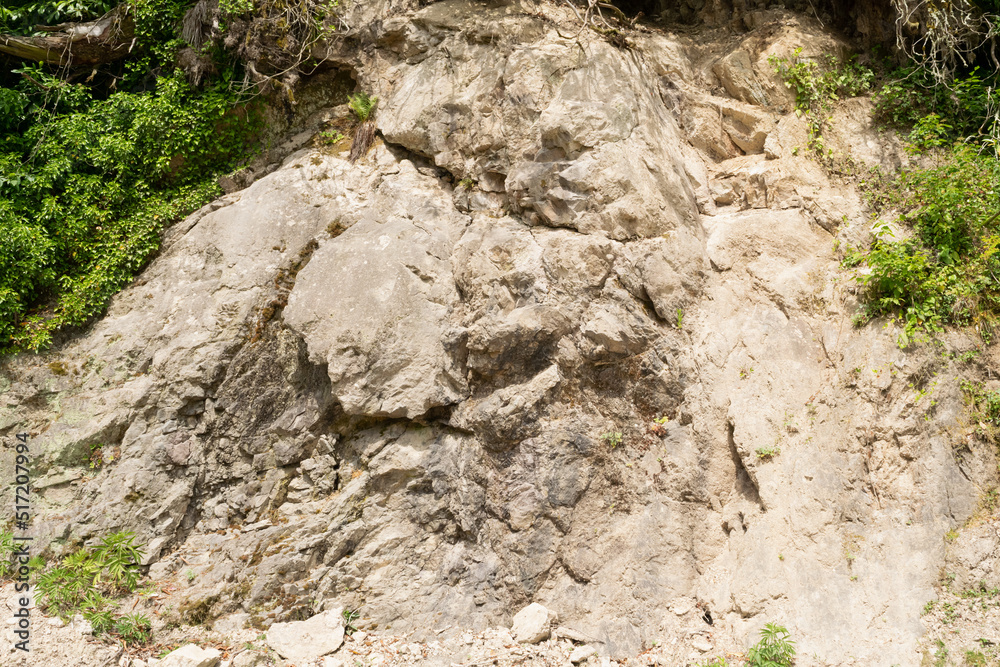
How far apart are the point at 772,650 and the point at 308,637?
3623 mm

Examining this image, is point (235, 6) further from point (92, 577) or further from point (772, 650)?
point (772, 650)

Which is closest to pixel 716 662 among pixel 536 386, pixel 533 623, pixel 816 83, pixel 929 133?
pixel 533 623

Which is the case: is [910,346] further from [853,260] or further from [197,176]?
[197,176]

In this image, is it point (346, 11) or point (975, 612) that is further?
point (346, 11)

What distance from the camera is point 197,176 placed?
737 centimetres

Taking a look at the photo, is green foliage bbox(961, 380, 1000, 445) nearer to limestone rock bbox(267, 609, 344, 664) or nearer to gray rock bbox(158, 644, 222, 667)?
limestone rock bbox(267, 609, 344, 664)

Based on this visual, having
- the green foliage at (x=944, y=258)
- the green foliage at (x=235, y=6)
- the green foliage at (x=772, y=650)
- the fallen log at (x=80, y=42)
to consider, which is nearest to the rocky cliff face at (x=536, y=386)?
the green foliage at (x=772, y=650)

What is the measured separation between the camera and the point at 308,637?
16.9 ft

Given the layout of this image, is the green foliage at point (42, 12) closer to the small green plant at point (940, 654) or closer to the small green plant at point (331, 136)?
the small green plant at point (331, 136)

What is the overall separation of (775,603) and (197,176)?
291 inches

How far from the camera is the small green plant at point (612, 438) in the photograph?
18.8 ft

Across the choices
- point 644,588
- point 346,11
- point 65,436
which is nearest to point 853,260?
point 644,588

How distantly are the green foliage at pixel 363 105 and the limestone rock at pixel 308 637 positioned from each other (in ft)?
17.2

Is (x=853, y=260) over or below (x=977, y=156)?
below
